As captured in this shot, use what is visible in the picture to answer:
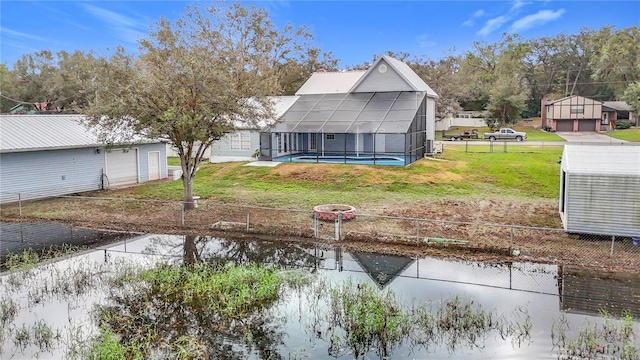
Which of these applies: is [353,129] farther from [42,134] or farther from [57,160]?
[42,134]

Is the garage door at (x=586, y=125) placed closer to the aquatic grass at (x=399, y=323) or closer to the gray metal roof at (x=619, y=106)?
the gray metal roof at (x=619, y=106)

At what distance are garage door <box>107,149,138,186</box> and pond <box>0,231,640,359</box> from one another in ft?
40.8

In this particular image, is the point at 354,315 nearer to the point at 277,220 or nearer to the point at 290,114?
the point at 277,220

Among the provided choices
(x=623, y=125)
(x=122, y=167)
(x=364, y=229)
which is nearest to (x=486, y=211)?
(x=364, y=229)

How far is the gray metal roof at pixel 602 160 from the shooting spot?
14.1 m

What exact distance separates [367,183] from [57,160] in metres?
14.5

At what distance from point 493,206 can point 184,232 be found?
11.7m

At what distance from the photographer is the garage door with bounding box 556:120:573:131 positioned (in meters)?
57.5

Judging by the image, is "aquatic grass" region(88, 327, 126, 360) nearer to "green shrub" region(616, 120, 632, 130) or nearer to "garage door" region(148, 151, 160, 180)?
"garage door" region(148, 151, 160, 180)

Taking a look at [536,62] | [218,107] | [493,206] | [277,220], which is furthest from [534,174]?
[536,62]

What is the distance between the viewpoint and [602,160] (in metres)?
14.6

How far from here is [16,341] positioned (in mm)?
8727

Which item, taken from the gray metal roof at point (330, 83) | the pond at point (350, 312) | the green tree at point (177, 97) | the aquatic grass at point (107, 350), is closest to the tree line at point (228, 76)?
the green tree at point (177, 97)

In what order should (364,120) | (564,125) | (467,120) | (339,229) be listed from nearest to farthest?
(339,229) < (364,120) < (564,125) < (467,120)
